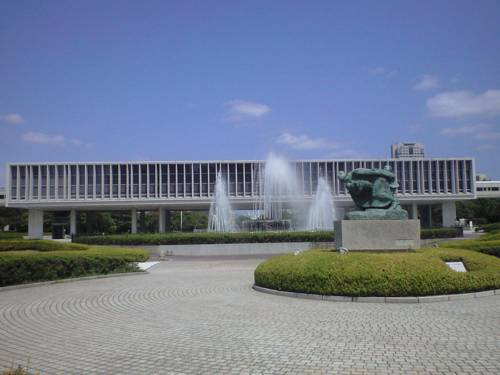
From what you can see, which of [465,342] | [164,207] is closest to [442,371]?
[465,342]

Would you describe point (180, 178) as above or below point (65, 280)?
above

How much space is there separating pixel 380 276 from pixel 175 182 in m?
46.6

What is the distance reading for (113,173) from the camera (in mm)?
54594

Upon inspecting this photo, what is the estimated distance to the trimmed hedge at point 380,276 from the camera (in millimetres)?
10117

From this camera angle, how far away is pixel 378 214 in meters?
15.2

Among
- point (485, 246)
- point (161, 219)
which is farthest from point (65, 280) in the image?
point (161, 219)

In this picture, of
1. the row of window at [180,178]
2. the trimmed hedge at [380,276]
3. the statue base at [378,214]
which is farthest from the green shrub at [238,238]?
the row of window at [180,178]

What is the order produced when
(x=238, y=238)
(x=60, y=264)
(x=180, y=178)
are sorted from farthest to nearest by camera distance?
(x=180, y=178) → (x=238, y=238) → (x=60, y=264)

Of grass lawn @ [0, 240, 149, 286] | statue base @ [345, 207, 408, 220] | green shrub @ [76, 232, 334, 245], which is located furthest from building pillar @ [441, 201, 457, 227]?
grass lawn @ [0, 240, 149, 286]

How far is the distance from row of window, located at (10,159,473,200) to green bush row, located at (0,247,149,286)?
119ft

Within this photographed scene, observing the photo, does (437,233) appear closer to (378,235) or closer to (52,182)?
(378,235)

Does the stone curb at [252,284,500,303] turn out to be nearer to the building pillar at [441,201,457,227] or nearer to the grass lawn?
the grass lawn

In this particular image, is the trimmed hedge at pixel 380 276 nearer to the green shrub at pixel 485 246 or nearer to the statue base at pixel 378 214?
the statue base at pixel 378 214

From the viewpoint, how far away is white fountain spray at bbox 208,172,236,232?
147 ft
